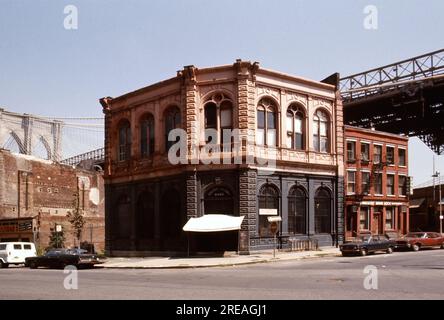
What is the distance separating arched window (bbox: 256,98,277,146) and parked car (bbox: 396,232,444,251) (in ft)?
38.2

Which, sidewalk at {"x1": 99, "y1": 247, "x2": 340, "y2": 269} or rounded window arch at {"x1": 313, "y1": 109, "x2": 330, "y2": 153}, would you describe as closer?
sidewalk at {"x1": 99, "y1": 247, "x2": 340, "y2": 269}

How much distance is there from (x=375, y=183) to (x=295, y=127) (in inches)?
483

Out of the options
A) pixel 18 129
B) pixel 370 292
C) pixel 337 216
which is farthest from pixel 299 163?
pixel 18 129

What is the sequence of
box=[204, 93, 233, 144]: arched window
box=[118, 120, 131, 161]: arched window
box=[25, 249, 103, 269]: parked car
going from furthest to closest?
box=[118, 120, 131, 161]: arched window → box=[204, 93, 233, 144]: arched window → box=[25, 249, 103, 269]: parked car

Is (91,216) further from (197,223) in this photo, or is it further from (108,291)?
(108,291)

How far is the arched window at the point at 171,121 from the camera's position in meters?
35.6

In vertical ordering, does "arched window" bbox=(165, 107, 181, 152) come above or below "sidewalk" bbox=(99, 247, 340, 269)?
above

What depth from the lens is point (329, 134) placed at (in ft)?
123

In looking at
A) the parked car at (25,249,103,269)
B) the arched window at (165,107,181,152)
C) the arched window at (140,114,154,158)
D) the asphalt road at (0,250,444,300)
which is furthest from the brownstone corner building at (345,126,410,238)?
the parked car at (25,249,103,269)

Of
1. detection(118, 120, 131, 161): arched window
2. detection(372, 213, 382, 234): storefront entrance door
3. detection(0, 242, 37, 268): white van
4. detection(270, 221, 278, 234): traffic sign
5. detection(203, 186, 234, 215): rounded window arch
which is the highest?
detection(118, 120, 131, 161): arched window

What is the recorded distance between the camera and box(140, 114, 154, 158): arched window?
37625mm

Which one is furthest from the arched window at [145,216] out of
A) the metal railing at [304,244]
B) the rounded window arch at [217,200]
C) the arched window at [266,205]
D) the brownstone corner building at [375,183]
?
the brownstone corner building at [375,183]

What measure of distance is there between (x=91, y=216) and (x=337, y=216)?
111ft

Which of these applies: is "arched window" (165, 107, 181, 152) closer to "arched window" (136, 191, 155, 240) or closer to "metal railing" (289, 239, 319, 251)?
"arched window" (136, 191, 155, 240)
